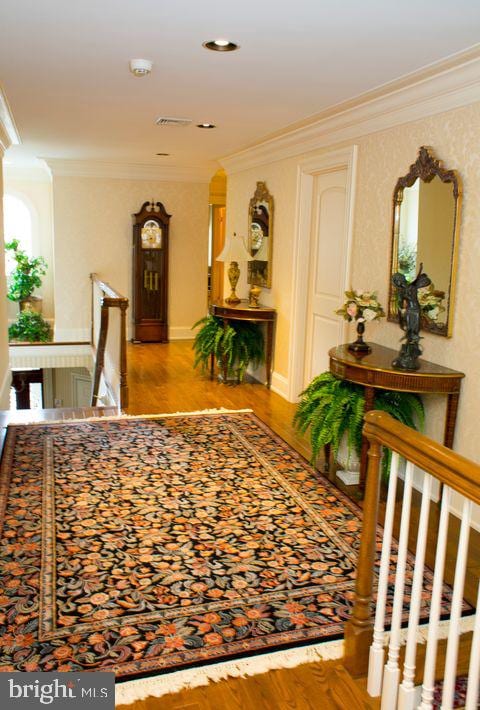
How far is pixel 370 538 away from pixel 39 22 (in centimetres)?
264

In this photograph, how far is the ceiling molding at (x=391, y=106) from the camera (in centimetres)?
334

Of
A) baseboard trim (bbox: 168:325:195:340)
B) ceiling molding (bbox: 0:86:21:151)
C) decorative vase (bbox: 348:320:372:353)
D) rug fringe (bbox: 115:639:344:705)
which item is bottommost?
rug fringe (bbox: 115:639:344:705)

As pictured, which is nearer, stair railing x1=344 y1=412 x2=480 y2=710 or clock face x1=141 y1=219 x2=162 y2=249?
stair railing x1=344 y1=412 x2=480 y2=710

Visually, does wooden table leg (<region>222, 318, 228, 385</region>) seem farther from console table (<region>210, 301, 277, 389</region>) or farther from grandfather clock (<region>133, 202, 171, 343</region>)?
grandfather clock (<region>133, 202, 171, 343</region>)

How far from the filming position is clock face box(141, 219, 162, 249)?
8766mm

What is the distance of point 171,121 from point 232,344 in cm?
223

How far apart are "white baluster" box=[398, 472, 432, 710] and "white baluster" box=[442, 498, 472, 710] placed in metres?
0.17

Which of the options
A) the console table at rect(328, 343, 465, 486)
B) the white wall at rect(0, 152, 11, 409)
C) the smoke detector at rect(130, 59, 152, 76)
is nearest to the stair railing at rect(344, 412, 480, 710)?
the console table at rect(328, 343, 465, 486)

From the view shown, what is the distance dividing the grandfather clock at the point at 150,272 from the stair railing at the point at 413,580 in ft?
23.0

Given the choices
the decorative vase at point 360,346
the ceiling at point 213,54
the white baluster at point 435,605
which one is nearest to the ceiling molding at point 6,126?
the ceiling at point 213,54

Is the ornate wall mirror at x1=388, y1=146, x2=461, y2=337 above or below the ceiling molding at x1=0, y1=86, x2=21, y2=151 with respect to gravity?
below

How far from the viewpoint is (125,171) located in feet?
28.3

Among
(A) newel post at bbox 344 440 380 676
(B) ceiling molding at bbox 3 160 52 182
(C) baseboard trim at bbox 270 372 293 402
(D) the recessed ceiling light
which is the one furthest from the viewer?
(B) ceiling molding at bbox 3 160 52 182

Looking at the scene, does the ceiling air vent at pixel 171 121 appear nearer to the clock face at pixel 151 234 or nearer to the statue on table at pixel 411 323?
the statue on table at pixel 411 323
